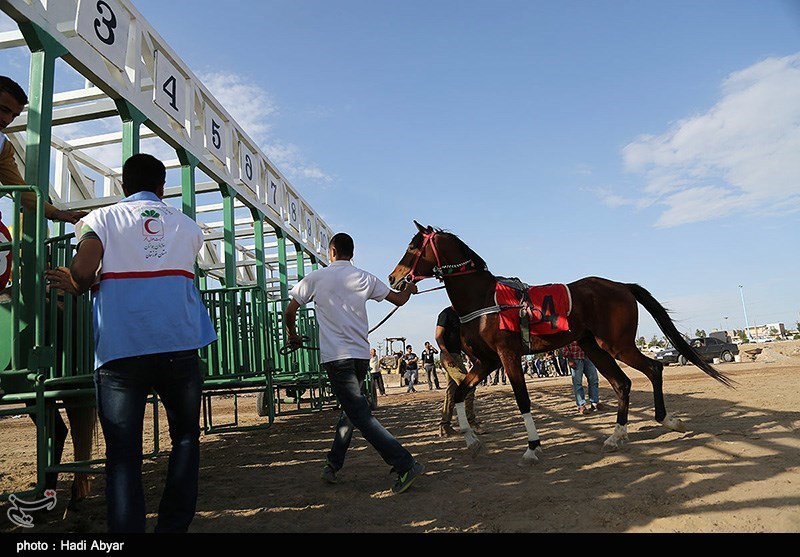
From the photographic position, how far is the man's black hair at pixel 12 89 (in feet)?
10.6

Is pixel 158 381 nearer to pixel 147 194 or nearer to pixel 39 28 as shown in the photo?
pixel 147 194

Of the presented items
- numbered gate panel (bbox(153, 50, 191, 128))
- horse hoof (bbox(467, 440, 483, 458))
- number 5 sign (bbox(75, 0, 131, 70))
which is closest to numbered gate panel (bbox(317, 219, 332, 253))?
numbered gate panel (bbox(153, 50, 191, 128))

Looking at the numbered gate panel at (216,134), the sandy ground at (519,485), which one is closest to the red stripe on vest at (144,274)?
the sandy ground at (519,485)

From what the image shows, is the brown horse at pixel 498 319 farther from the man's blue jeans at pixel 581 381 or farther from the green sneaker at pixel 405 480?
the man's blue jeans at pixel 581 381

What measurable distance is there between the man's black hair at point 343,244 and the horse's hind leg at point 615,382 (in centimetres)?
312

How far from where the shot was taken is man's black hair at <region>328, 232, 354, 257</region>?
4449 millimetres

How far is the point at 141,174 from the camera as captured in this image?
2754 mm

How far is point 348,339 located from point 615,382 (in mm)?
3575

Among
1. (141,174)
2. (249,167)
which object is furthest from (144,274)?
(249,167)

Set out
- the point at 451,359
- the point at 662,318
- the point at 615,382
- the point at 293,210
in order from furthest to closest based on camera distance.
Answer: the point at 293,210
the point at 451,359
the point at 662,318
the point at 615,382

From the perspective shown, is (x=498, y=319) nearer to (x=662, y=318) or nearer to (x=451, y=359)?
(x=451, y=359)

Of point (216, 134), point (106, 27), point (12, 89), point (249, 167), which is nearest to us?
point (12, 89)
